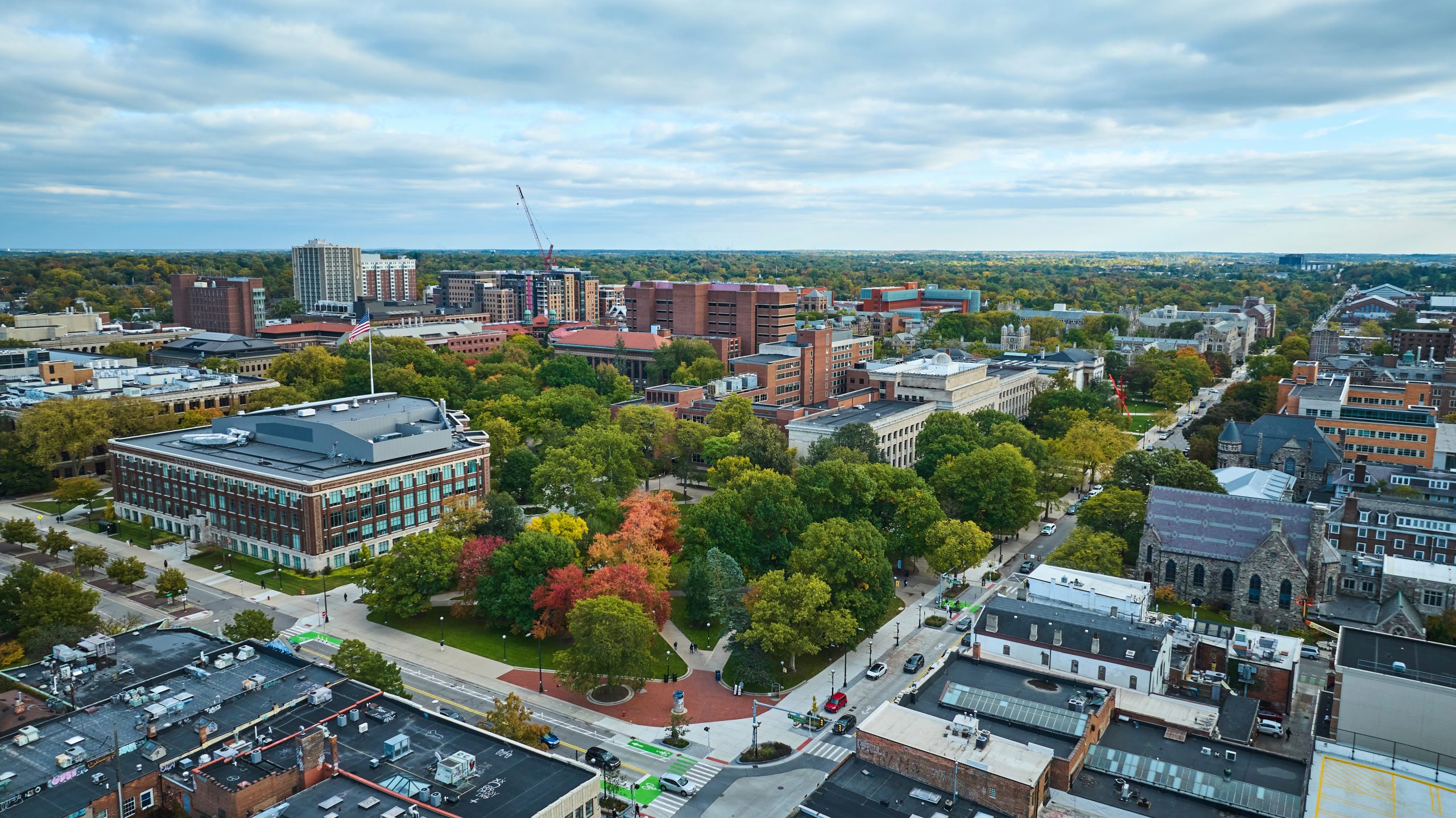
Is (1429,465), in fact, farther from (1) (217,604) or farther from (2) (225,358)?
(2) (225,358)

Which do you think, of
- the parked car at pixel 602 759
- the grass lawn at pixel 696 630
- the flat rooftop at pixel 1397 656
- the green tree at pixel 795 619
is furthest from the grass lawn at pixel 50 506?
the flat rooftop at pixel 1397 656

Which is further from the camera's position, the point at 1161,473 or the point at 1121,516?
the point at 1161,473

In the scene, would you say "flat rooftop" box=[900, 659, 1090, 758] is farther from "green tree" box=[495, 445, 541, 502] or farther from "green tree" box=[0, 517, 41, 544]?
"green tree" box=[0, 517, 41, 544]

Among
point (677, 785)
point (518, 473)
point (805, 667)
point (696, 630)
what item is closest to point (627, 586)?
point (696, 630)

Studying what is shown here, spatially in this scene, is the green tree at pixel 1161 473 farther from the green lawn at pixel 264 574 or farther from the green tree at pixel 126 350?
the green tree at pixel 126 350

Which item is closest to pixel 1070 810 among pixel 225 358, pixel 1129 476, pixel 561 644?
pixel 561 644

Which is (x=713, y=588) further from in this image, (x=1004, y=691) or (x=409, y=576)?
(x=409, y=576)

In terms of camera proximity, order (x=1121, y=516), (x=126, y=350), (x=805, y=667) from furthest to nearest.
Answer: (x=126, y=350), (x=1121, y=516), (x=805, y=667)

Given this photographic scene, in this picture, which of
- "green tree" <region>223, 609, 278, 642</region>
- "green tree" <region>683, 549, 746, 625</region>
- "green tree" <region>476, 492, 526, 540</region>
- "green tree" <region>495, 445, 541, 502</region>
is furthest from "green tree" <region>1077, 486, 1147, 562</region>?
"green tree" <region>223, 609, 278, 642</region>
